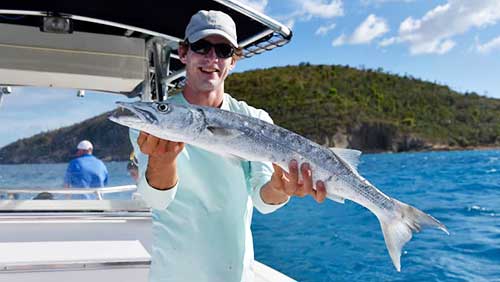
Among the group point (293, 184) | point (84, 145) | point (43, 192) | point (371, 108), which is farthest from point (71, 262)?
point (371, 108)

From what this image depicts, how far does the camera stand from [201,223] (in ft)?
6.28

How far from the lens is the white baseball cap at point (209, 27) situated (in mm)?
2014

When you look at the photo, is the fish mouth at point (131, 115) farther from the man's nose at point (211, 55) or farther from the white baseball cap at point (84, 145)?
the white baseball cap at point (84, 145)

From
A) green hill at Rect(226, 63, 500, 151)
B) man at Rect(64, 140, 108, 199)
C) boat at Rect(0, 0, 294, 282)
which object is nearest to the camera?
boat at Rect(0, 0, 294, 282)

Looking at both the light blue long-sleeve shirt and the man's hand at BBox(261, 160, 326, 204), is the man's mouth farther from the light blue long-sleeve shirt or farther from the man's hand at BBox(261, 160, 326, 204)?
the man's hand at BBox(261, 160, 326, 204)

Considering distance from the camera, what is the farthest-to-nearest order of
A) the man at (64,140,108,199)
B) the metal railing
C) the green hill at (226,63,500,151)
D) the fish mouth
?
the green hill at (226,63,500,151), the man at (64,140,108,199), the metal railing, the fish mouth

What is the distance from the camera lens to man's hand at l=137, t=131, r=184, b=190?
1775 millimetres

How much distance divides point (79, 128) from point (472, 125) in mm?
77913

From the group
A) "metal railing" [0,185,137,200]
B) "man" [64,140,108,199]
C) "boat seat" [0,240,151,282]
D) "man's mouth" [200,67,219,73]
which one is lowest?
"boat seat" [0,240,151,282]

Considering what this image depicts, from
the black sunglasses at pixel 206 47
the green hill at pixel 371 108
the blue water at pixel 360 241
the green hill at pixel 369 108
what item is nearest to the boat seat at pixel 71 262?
the blue water at pixel 360 241

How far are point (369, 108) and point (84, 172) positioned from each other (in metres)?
75.6

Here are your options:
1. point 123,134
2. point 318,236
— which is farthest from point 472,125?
point 123,134

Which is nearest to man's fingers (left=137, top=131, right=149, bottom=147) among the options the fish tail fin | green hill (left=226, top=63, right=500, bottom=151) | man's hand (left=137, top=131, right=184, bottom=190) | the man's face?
man's hand (left=137, top=131, right=184, bottom=190)

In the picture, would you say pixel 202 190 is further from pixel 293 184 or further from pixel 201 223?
pixel 293 184
